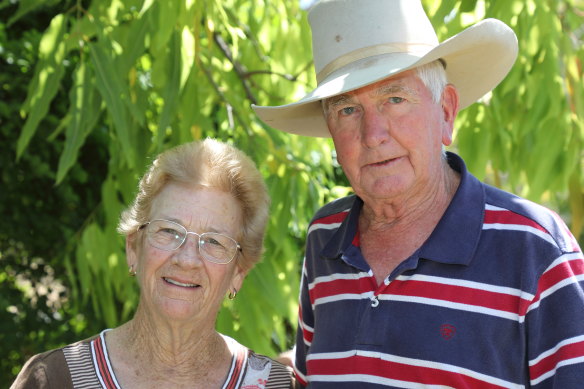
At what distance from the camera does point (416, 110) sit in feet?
6.34

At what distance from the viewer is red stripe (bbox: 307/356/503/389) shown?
1.77m

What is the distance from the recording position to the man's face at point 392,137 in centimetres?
192

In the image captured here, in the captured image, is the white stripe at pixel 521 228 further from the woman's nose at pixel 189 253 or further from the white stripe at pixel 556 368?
the woman's nose at pixel 189 253

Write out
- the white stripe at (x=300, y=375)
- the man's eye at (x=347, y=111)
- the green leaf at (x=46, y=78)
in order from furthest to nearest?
1. the green leaf at (x=46, y=78)
2. the white stripe at (x=300, y=375)
3. the man's eye at (x=347, y=111)

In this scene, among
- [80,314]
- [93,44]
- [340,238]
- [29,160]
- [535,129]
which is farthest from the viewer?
[80,314]

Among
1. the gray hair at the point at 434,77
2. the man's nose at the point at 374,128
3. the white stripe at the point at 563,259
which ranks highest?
the gray hair at the point at 434,77

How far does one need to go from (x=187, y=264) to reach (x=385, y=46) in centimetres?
73

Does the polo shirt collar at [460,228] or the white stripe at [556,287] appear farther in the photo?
the polo shirt collar at [460,228]

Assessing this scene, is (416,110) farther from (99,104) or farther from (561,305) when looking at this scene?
(99,104)

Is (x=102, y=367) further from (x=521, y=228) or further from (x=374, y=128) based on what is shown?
(x=521, y=228)

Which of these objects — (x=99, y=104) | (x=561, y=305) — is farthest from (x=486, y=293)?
(x=99, y=104)

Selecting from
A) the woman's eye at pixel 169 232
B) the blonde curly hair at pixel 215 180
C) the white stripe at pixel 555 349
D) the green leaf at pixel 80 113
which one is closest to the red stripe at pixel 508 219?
the white stripe at pixel 555 349

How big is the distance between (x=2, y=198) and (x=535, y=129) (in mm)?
2367

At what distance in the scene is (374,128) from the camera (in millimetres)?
1924
